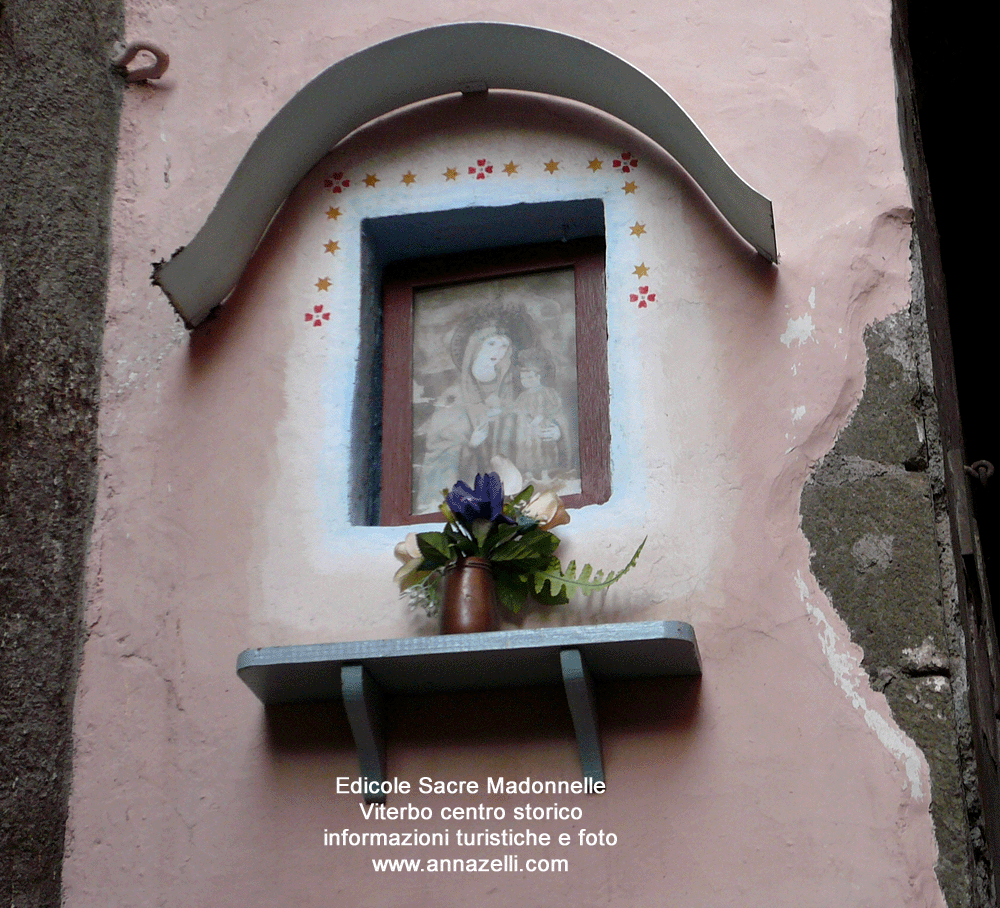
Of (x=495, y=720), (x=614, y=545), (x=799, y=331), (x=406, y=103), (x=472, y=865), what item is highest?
(x=406, y=103)

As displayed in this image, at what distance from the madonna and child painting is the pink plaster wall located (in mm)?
177

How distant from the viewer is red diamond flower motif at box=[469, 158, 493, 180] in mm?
2643

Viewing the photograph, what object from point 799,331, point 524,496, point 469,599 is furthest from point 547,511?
point 799,331

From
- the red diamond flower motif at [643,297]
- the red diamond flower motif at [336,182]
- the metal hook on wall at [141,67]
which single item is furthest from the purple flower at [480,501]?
the metal hook on wall at [141,67]

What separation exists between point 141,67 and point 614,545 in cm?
162

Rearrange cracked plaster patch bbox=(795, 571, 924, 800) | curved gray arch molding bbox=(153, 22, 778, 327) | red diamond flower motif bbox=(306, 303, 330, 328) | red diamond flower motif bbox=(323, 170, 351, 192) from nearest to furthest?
cracked plaster patch bbox=(795, 571, 924, 800) < curved gray arch molding bbox=(153, 22, 778, 327) < red diamond flower motif bbox=(306, 303, 330, 328) < red diamond flower motif bbox=(323, 170, 351, 192)

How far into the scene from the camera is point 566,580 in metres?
2.19

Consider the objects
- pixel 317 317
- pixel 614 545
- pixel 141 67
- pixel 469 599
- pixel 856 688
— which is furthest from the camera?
pixel 141 67

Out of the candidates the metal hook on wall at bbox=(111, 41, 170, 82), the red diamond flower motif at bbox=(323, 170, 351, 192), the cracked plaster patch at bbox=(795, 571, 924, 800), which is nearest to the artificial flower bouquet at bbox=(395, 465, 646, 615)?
the cracked plaster patch at bbox=(795, 571, 924, 800)

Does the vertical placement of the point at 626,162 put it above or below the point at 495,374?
above

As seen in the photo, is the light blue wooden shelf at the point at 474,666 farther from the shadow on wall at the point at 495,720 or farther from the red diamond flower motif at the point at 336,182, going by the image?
the red diamond flower motif at the point at 336,182

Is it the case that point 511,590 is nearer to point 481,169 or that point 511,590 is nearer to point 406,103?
point 481,169

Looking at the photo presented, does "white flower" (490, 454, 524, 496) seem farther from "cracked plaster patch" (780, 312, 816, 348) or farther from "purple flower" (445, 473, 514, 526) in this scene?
"cracked plaster patch" (780, 312, 816, 348)

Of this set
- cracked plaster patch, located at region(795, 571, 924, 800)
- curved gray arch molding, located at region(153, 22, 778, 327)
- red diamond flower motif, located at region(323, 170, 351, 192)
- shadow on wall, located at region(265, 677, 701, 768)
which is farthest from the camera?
red diamond flower motif, located at region(323, 170, 351, 192)
